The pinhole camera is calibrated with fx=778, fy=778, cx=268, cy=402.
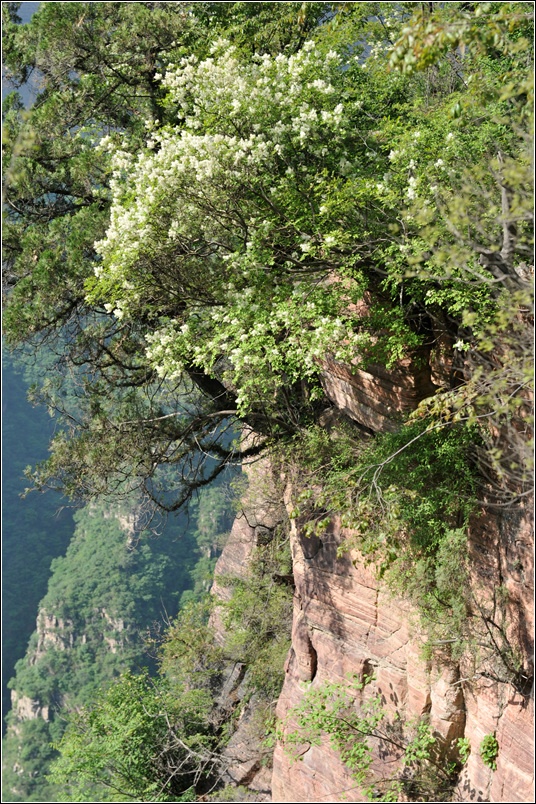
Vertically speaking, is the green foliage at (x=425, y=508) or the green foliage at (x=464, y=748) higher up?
the green foliage at (x=425, y=508)

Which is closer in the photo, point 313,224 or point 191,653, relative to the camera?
point 313,224

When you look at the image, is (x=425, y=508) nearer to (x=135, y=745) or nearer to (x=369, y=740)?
(x=369, y=740)

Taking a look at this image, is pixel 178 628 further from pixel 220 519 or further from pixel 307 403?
pixel 220 519

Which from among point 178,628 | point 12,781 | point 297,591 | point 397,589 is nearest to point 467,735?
point 397,589

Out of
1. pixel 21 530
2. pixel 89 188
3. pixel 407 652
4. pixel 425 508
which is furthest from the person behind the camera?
pixel 21 530

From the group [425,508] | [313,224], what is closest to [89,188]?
[313,224]

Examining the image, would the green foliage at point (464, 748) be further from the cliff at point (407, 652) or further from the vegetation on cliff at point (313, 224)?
the vegetation on cliff at point (313, 224)

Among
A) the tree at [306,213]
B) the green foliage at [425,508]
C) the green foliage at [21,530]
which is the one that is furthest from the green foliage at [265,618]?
the green foliage at [21,530]

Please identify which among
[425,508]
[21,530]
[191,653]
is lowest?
[191,653]

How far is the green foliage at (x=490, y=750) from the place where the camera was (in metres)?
8.40

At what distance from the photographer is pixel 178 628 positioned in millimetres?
18141

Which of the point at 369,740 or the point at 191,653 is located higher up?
the point at 191,653

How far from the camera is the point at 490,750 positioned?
845 centimetres

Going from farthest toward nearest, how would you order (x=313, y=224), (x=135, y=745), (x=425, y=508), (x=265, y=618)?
(x=135, y=745) < (x=265, y=618) < (x=425, y=508) < (x=313, y=224)
